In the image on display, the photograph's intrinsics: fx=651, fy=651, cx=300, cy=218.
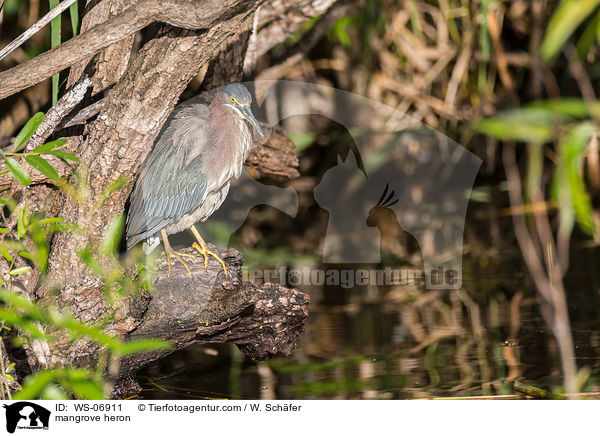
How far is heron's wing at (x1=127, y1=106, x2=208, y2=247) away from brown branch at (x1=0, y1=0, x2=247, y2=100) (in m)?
0.29

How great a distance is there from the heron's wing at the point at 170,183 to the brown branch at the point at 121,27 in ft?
0.95

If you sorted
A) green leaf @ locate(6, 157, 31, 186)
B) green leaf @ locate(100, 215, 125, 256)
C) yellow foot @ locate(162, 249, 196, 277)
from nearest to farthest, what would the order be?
green leaf @ locate(6, 157, 31, 186)
green leaf @ locate(100, 215, 125, 256)
yellow foot @ locate(162, 249, 196, 277)

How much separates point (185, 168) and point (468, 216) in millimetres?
1831

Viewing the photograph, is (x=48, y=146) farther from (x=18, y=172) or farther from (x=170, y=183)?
(x=170, y=183)

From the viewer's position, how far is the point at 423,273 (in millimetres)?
2543

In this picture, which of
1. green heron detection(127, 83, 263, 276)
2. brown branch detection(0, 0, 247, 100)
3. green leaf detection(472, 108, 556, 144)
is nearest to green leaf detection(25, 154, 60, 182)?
brown branch detection(0, 0, 247, 100)


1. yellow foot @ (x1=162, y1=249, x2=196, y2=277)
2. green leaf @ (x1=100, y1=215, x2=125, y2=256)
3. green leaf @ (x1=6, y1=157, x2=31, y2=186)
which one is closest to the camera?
green leaf @ (x1=6, y1=157, x2=31, y2=186)

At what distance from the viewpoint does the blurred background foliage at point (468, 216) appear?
1418mm

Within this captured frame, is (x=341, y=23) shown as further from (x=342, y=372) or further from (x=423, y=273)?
(x=342, y=372)

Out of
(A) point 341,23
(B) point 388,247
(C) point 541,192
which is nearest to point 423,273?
(B) point 388,247

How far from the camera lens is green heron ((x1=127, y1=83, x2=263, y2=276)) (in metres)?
1.37

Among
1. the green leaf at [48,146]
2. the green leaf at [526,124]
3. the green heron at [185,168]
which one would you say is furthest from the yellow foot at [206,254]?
the green leaf at [526,124]

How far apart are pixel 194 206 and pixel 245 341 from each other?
0.35m
